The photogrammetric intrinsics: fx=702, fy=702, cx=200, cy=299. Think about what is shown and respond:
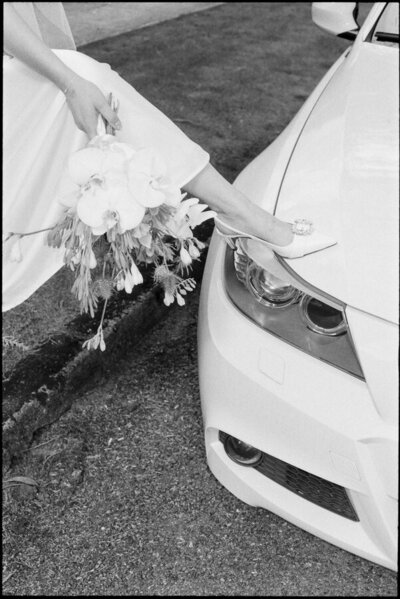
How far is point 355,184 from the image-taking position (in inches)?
75.5

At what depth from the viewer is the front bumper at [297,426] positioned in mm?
1598

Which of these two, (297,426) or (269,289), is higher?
(269,289)

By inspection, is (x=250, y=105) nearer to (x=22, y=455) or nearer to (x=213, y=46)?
(x=213, y=46)

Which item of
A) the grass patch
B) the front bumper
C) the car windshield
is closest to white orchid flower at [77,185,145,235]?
the front bumper

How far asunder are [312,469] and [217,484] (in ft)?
1.72

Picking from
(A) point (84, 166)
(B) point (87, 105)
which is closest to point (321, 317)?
Result: (A) point (84, 166)

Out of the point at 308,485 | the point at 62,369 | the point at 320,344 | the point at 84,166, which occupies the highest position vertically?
the point at 84,166

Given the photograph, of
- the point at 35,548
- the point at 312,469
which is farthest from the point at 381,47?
the point at 35,548

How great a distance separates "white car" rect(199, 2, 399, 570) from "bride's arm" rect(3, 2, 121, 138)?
521mm

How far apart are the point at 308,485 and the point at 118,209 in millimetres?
865

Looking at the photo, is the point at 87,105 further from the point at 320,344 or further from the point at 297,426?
the point at 297,426

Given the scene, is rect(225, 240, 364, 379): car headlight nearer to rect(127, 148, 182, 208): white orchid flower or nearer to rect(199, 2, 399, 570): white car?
rect(199, 2, 399, 570): white car

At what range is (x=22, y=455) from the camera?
2287mm

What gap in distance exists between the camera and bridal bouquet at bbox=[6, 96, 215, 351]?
1.72 m
